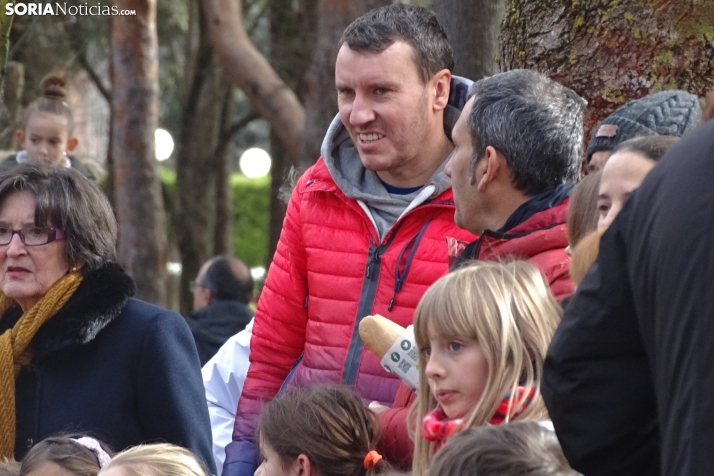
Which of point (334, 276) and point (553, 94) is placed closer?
point (553, 94)

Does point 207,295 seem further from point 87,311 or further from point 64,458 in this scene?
point 64,458

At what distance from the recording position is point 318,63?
760 cm

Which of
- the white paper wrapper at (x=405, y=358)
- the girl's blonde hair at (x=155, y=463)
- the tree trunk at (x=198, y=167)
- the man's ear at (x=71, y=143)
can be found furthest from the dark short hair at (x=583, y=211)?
the tree trunk at (x=198, y=167)

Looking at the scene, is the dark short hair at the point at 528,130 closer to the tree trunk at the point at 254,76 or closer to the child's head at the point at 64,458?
the child's head at the point at 64,458

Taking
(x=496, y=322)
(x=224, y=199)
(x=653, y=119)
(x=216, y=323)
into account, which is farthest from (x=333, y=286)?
(x=224, y=199)

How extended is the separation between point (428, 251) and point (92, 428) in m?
1.17

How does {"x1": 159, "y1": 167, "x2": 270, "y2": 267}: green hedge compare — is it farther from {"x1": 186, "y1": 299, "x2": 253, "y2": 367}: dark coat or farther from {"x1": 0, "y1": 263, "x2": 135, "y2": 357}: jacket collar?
{"x1": 0, "y1": 263, "x2": 135, "y2": 357}: jacket collar

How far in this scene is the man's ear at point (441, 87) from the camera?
3.54 m

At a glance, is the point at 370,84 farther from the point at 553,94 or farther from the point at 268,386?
the point at 268,386

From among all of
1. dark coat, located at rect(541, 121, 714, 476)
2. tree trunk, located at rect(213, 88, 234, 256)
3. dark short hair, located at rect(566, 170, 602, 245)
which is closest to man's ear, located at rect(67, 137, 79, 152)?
dark short hair, located at rect(566, 170, 602, 245)

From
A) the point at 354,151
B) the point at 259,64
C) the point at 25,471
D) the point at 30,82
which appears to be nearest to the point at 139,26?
the point at 259,64

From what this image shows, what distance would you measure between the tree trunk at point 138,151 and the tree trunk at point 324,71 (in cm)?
160

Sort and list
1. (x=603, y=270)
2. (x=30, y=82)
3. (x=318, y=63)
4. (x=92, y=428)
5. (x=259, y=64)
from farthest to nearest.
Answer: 1. (x=30, y=82)
2. (x=259, y=64)
3. (x=318, y=63)
4. (x=92, y=428)
5. (x=603, y=270)

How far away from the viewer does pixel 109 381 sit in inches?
138
